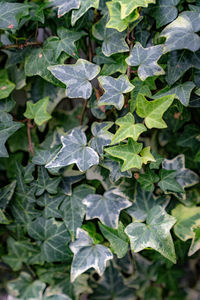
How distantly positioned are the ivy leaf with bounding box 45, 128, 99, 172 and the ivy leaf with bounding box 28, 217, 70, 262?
26 cm

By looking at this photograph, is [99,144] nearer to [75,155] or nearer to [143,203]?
[75,155]

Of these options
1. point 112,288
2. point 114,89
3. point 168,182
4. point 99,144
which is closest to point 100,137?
point 99,144

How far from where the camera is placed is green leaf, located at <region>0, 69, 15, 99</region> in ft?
3.10

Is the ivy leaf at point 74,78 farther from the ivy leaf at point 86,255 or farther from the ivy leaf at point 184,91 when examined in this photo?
the ivy leaf at point 86,255

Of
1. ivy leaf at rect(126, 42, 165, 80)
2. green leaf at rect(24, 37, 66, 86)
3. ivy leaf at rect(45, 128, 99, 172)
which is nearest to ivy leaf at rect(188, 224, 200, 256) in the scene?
ivy leaf at rect(45, 128, 99, 172)

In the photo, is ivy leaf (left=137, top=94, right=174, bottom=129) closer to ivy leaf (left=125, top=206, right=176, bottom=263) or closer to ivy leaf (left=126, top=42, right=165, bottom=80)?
ivy leaf (left=126, top=42, right=165, bottom=80)

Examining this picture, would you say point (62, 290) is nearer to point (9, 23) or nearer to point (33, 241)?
point (33, 241)

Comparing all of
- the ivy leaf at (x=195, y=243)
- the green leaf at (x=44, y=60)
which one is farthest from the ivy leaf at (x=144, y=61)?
the ivy leaf at (x=195, y=243)

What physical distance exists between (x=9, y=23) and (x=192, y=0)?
514 millimetres

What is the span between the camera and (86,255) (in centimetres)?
85

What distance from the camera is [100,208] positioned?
885mm

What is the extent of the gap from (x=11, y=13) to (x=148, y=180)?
24.1 inches

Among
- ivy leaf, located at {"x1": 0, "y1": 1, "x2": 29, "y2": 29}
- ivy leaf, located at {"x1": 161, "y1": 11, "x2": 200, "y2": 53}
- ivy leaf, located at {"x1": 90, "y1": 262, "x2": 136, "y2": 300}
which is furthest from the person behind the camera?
ivy leaf, located at {"x1": 90, "y1": 262, "x2": 136, "y2": 300}

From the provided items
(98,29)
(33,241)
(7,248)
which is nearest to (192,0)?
(98,29)
